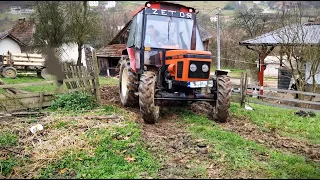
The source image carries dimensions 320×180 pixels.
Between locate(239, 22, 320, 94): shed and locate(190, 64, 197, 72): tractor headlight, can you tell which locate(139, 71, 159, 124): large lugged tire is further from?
locate(239, 22, 320, 94): shed

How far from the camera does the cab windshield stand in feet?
25.5

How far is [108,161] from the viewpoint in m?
4.77

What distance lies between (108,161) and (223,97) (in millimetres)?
3519

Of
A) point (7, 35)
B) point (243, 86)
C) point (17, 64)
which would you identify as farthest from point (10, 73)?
point (243, 86)

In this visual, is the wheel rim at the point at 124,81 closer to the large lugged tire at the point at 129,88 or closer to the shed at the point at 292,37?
the large lugged tire at the point at 129,88

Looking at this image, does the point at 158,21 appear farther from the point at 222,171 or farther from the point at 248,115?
the point at 222,171

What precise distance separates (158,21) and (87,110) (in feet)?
9.42

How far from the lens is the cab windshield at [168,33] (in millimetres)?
7766

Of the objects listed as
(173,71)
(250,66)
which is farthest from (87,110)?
(250,66)

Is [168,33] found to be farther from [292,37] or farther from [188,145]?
[292,37]

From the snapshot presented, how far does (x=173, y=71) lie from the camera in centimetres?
730

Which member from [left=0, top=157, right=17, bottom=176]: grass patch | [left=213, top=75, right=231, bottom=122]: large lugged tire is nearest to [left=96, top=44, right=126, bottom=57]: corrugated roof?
[left=213, top=75, right=231, bottom=122]: large lugged tire

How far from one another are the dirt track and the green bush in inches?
50.9

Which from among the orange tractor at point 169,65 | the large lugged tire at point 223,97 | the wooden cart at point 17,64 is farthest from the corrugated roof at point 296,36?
the wooden cart at point 17,64
